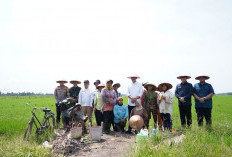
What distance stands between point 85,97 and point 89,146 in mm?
2391

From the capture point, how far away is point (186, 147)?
4035mm

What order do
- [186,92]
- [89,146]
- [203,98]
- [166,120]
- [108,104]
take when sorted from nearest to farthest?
[89,146]
[203,98]
[186,92]
[166,120]
[108,104]

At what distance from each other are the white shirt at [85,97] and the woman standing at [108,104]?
2.37 feet

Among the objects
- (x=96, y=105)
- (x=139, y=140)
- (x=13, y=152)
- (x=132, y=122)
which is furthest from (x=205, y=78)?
(x=13, y=152)

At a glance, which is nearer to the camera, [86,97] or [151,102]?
[151,102]

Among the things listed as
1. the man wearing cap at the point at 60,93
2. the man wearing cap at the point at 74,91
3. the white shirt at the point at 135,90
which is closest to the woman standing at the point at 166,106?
the white shirt at the point at 135,90

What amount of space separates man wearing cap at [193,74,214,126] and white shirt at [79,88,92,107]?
3.84m

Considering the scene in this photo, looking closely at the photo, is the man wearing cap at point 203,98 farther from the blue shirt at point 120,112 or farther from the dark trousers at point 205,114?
the blue shirt at point 120,112

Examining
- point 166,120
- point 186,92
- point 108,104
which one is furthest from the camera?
point 108,104

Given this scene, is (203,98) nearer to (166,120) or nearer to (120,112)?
(166,120)

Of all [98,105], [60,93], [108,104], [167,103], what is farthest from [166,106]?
[60,93]

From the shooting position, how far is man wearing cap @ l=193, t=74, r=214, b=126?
624 cm

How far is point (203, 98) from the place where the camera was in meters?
6.20

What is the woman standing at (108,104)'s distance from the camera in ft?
22.0
